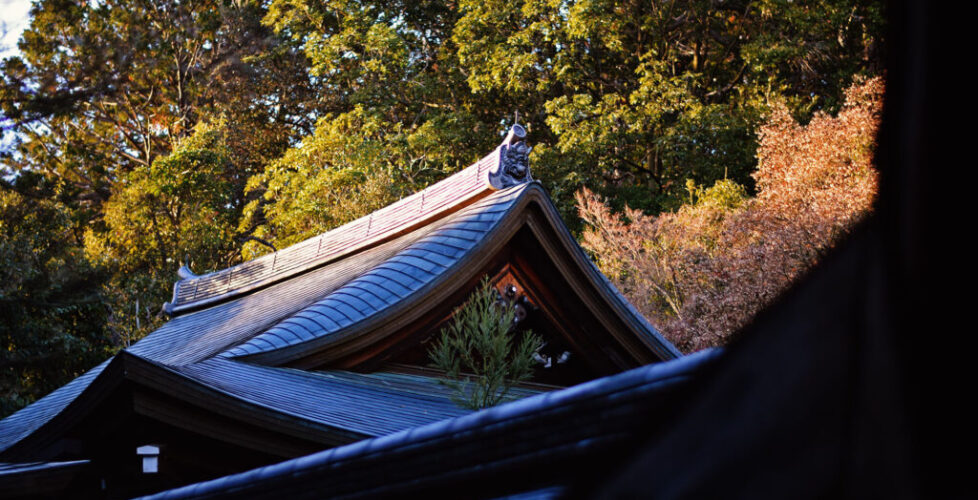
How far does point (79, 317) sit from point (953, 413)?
54.8 feet

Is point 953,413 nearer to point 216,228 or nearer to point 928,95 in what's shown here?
point 928,95

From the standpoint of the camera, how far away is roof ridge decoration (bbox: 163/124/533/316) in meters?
6.95

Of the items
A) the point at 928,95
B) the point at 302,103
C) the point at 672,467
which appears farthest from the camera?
the point at 302,103

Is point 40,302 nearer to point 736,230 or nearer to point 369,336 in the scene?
point 369,336

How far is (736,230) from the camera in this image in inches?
548

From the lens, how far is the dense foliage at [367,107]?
1722cm

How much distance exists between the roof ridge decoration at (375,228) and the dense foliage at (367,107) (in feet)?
15.7

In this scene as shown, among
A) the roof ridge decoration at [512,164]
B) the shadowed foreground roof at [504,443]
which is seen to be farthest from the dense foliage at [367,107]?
the shadowed foreground roof at [504,443]

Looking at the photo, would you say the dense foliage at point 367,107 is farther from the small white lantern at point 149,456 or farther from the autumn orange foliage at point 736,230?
the small white lantern at point 149,456

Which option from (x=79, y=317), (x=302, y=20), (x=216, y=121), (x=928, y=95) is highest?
(x=302, y=20)

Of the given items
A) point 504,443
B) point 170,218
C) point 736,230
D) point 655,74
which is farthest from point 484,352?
point 170,218

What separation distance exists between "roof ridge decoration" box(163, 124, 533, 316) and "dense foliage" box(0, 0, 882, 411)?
480 centimetres

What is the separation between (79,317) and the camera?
15.2 metres

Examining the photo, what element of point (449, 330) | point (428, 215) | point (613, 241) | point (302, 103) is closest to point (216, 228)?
point (302, 103)
